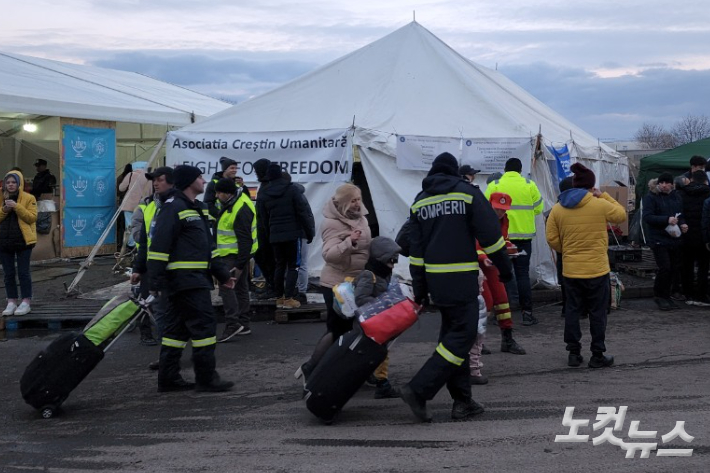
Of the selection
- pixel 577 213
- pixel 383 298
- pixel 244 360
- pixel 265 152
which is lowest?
pixel 244 360

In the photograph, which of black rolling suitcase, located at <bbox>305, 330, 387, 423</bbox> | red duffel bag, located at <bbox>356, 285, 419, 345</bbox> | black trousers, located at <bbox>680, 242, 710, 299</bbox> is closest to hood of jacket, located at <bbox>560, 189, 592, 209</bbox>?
red duffel bag, located at <bbox>356, 285, 419, 345</bbox>

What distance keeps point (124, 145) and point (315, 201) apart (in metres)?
9.64

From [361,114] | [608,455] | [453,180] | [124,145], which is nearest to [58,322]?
[361,114]

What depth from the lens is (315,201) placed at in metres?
11.9

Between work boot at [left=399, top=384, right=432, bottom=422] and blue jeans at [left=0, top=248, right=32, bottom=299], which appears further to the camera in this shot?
blue jeans at [left=0, top=248, right=32, bottom=299]

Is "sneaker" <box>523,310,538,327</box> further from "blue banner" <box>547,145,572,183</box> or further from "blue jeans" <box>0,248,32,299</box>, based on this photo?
"blue jeans" <box>0,248,32,299</box>

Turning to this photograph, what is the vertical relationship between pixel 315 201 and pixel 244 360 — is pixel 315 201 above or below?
above

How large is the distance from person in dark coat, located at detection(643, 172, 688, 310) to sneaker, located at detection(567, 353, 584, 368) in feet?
11.7

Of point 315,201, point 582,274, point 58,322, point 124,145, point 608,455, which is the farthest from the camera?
point 124,145

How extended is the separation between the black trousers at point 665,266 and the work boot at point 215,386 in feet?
20.4

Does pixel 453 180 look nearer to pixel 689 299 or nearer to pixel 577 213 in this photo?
pixel 577 213

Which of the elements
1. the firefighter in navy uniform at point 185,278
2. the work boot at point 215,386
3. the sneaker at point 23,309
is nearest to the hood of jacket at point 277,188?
the firefighter in navy uniform at point 185,278

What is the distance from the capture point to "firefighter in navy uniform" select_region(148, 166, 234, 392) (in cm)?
648

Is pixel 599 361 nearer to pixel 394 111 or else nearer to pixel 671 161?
pixel 394 111
